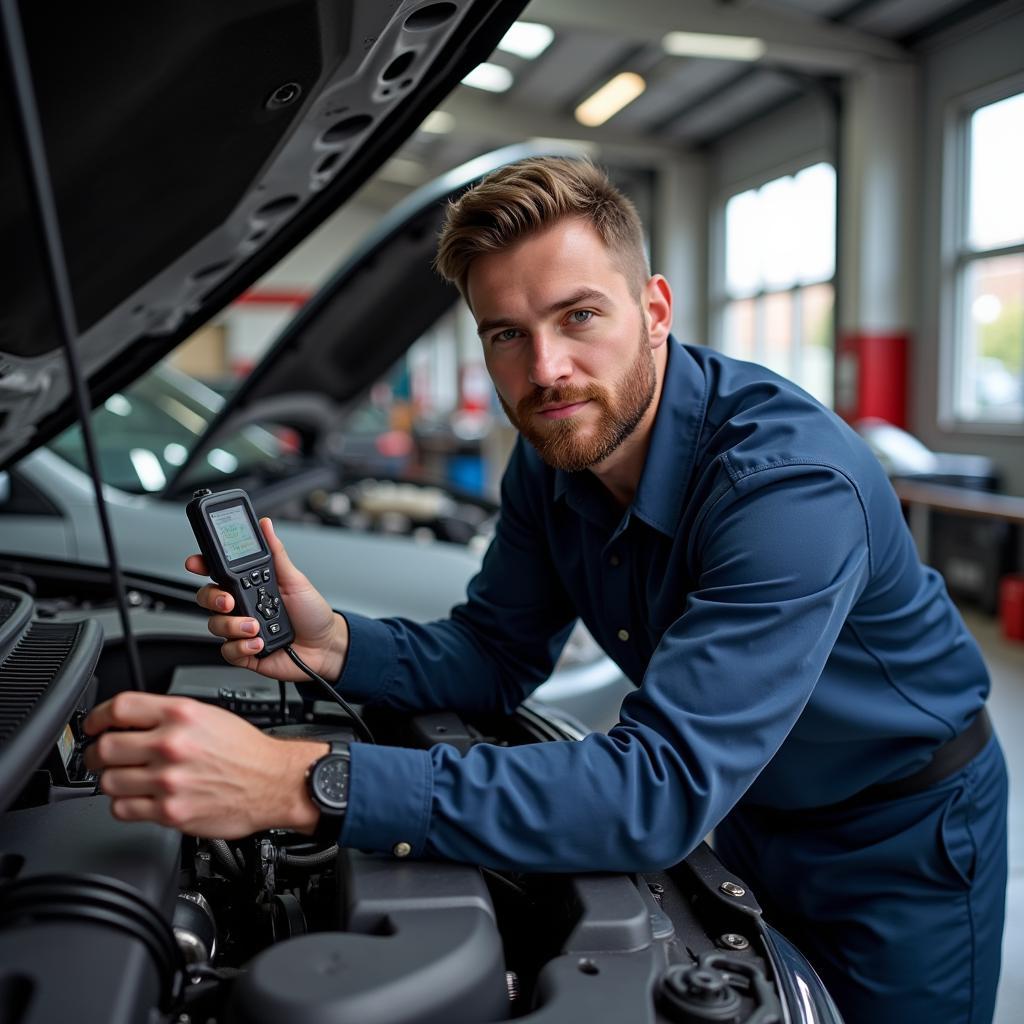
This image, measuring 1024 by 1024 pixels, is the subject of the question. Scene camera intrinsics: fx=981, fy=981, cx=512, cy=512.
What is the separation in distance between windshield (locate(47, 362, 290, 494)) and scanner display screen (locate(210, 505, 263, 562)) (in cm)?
173

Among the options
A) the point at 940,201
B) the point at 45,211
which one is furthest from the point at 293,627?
the point at 940,201

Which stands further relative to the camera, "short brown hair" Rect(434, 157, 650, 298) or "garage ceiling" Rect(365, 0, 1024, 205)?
"garage ceiling" Rect(365, 0, 1024, 205)

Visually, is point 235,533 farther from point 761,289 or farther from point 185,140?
point 761,289

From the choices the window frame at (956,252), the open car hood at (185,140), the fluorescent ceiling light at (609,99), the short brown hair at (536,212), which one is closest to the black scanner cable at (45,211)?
the open car hood at (185,140)

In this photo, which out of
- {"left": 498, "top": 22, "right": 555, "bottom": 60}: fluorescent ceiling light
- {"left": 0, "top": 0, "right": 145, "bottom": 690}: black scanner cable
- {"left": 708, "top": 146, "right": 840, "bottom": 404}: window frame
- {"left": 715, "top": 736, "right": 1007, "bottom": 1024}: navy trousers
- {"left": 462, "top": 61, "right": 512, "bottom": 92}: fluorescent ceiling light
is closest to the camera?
{"left": 0, "top": 0, "right": 145, "bottom": 690}: black scanner cable

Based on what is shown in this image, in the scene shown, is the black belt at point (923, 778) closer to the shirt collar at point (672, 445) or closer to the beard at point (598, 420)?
the shirt collar at point (672, 445)

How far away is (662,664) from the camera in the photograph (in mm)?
1002

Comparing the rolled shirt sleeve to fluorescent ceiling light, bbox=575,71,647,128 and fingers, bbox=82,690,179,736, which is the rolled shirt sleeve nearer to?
fingers, bbox=82,690,179,736

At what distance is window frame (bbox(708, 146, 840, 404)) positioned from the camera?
27.5ft

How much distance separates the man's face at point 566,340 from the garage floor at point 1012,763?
4.90 feet

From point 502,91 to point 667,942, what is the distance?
10.3 m

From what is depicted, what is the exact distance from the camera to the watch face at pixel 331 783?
0.86 metres

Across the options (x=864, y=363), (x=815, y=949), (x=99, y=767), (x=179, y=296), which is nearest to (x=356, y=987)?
(x=99, y=767)

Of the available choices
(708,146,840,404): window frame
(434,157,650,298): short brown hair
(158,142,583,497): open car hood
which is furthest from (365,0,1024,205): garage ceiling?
(434,157,650,298): short brown hair
